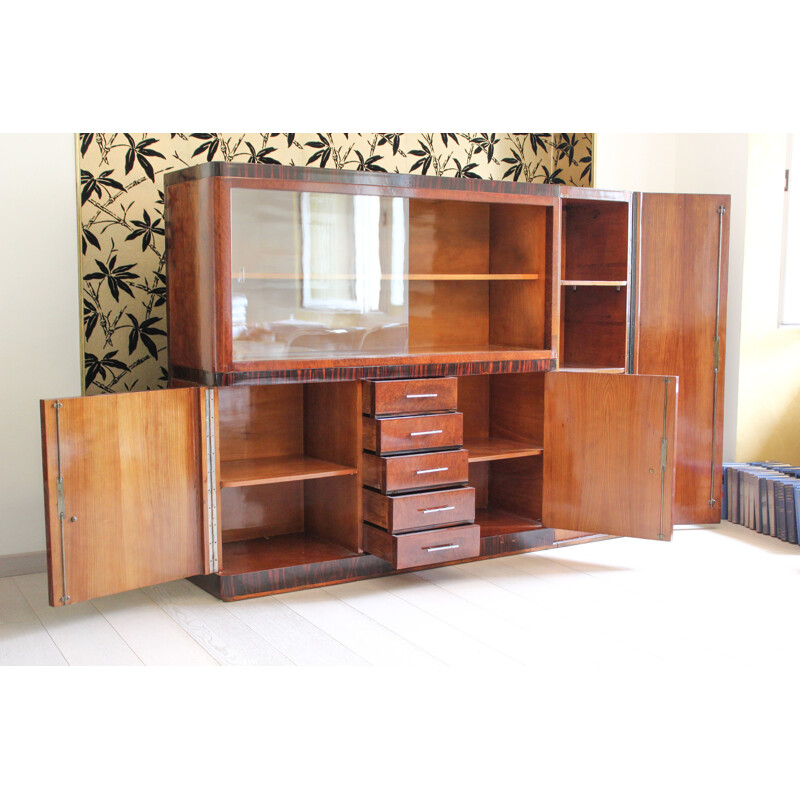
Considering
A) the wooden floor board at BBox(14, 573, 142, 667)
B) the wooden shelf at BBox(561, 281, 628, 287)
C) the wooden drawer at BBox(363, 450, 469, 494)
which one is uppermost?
the wooden shelf at BBox(561, 281, 628, 287)

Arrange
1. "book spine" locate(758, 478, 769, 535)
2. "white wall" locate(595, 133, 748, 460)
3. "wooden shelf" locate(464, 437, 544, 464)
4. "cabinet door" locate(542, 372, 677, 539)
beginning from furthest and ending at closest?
"white wall" locate(595, 133, 748, 460) → "book spine" locate(758, 478, 769, 535) → "wooden shelf" locate(464, 437, 544, 464) → "cabinet door" locate(542, 372, 677, 539)

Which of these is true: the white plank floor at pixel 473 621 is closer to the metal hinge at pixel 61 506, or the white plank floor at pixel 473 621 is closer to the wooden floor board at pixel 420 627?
the wooden floor board at pixel 420 627

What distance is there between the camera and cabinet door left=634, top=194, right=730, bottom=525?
3725 millimetres

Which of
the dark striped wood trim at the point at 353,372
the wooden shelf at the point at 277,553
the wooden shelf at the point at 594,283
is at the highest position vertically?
the wooden shelf at the point at 594,283

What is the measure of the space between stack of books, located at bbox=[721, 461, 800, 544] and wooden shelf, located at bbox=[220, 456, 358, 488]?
187 cm

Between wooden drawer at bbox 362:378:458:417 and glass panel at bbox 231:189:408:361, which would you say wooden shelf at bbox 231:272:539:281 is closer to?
glass panel at bbox 231:189:408:361

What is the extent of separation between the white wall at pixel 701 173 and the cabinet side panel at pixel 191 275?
2067mm

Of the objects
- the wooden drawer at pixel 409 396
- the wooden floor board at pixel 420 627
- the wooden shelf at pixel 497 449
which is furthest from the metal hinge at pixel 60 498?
the wooden shelf at pixel 497 449

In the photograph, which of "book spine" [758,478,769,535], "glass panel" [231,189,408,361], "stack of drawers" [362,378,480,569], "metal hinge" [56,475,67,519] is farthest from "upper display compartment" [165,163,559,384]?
"book spine" [758,478,769,535]

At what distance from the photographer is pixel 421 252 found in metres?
3.60

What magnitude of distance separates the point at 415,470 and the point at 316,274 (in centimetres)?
79

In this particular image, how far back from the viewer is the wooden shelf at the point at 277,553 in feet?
10.2

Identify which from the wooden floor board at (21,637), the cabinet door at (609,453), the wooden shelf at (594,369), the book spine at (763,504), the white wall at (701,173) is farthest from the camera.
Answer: the white wall at (701,173)

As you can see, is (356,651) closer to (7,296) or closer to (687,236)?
(7,296)
